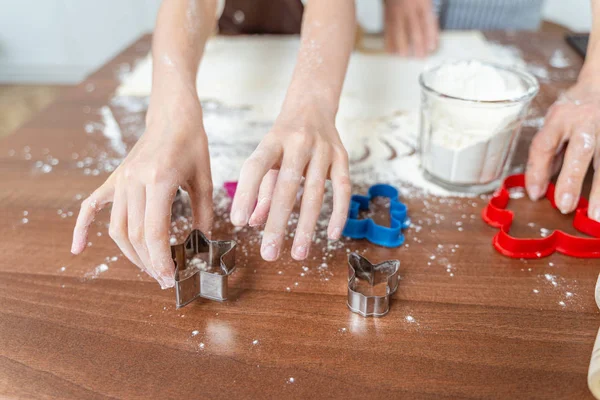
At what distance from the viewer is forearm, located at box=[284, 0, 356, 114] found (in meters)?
0.78

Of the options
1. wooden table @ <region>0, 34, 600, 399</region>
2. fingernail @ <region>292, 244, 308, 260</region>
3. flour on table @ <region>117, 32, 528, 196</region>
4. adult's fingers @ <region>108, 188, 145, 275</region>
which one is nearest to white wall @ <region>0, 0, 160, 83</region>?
flour on table @ <region>117, 32, 528, 196</region>

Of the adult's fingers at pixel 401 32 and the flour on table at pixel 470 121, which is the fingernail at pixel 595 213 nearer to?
the flour on table at pixel 470 121

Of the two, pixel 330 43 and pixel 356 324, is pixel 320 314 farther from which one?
pixel 330 43

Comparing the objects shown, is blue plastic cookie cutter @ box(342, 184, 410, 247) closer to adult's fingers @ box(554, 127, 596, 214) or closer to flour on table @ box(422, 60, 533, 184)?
flour on table @ box(422, 60, 533, 184)

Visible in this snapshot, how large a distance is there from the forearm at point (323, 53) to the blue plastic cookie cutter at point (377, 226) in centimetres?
16

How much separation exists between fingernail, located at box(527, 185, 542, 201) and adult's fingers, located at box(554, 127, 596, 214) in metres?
0.04

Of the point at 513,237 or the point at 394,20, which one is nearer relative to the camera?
the point at 513,237

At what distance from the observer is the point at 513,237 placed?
0.73 meters

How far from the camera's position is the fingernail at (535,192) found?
84 cm

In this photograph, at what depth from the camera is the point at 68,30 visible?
9.95 ft

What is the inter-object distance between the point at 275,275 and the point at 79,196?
0.42 m


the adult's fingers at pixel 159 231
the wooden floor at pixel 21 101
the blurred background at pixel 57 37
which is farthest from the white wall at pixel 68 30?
the adult's fingers at pixel 159 231

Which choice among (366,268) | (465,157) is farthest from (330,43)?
(366,268)

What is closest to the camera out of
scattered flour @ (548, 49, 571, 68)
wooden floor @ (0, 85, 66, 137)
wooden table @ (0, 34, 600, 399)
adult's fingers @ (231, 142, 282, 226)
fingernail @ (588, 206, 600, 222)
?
wooden table @ (0, 34, 600, 399)
